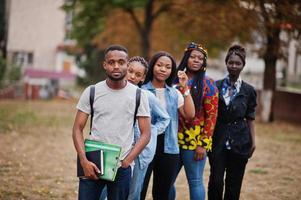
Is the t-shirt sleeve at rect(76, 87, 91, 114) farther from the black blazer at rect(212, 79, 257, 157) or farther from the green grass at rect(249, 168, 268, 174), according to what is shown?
the green grass at rect(249, 168, 268, 174)

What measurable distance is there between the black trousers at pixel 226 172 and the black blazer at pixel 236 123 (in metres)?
0.07

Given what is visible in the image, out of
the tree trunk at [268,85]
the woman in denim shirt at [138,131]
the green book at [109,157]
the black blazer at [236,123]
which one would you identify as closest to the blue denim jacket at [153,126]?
the woman in denim shirt at [138,131]

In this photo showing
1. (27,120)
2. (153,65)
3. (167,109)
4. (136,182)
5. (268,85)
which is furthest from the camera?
(268,85)

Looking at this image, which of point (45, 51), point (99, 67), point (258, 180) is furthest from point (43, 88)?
point (258, 180)

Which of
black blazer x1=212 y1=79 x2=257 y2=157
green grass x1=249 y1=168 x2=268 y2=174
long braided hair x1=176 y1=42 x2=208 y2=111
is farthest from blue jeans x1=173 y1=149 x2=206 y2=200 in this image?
green grass x1=249 y1=168 x2=268 y2=174

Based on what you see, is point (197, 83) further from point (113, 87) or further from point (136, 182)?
point (113, 87)

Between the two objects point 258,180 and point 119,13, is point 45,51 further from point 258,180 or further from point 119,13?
point 258,180

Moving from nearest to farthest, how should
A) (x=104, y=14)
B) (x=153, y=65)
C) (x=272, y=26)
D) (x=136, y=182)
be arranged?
1. (x=136, y=182)
2. (x=153, y=65)
3. (x=272, y=26)
4. (x=104, y=14)

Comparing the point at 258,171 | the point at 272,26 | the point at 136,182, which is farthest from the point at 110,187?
the point at 272,26

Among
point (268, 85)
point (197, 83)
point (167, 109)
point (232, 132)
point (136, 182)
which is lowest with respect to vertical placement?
point (136, 182)

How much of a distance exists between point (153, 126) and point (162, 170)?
20.5 inches

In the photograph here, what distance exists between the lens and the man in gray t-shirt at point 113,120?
472 cm

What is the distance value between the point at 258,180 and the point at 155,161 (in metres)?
4.25

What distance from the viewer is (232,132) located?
20.5 feet
